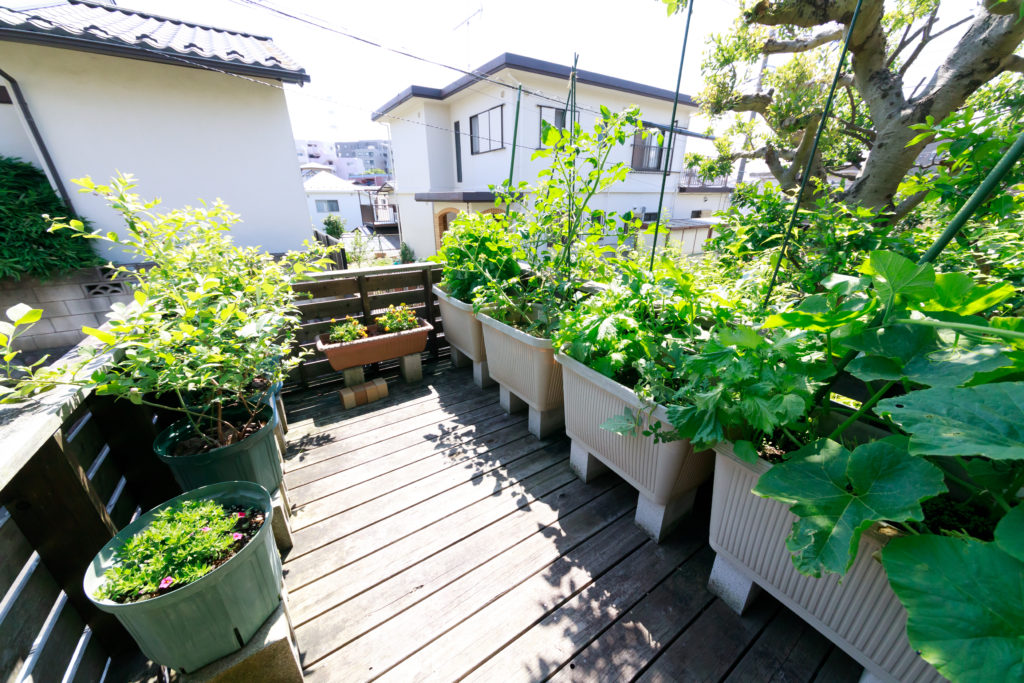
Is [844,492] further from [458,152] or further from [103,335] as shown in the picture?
[458,152]

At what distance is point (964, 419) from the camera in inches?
23.2

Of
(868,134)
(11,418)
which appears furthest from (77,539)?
(868,134)

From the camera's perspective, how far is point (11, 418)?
2.94ft

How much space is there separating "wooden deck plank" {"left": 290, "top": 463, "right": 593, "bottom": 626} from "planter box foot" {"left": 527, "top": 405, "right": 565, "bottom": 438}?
0.93 feet

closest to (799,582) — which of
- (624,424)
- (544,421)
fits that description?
(624,424)

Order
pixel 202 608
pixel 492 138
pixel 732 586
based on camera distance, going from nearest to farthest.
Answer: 1. pixel 202 608
2. pixel 732 586
3. pixel 492 138

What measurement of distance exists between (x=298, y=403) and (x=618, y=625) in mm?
2396

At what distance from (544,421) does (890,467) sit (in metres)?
1.59

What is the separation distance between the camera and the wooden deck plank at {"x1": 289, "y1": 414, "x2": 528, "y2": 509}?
185cm

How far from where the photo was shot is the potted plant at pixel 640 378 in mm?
1322

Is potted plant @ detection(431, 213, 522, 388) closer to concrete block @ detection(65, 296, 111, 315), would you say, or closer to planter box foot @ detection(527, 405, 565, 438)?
planter box foot @ detection(527, 405, 565, 438)

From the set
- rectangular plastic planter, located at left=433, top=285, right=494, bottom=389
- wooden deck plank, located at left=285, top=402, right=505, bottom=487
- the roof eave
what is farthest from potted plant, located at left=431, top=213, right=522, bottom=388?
the roof eave

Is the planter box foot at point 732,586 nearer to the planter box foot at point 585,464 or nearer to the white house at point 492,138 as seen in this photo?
the planter box foot at point 585,464

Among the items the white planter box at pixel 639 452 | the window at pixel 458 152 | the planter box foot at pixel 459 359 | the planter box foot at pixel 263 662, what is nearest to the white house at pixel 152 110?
the planter box foot at pixel 459 359
